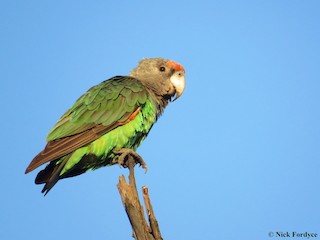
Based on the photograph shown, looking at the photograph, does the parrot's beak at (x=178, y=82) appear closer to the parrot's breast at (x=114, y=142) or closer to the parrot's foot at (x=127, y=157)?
the parrot's breast at (x=114, y=142)

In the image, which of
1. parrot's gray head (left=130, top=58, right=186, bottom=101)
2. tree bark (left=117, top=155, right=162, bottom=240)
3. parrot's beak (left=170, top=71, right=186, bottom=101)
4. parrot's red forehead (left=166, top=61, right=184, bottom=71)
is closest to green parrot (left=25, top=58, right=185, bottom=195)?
parrot's gray head (left=130, top=58, right=186, bottom=101)

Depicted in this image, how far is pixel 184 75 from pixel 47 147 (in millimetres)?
2909

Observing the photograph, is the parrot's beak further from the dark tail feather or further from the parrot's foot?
the dark tail feather

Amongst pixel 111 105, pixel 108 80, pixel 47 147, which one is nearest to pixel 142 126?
pixel 111 105

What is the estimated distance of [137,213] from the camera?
12.0 feet

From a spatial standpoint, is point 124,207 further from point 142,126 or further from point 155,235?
point 142,126

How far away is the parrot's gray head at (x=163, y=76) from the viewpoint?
6988 mm

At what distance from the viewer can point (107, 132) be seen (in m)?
5.86

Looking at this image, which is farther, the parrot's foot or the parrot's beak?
the parrot's beak

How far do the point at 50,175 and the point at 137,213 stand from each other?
2.45m

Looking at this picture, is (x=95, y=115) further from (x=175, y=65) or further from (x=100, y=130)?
(x=175, y=65)

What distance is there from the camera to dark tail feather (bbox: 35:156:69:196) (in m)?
5.34

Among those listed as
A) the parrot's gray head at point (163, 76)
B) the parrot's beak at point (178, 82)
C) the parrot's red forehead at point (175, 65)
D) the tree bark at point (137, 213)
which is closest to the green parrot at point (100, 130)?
the parrot's gray head at point (163, 76)

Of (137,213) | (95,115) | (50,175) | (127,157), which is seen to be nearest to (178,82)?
(95,115)
